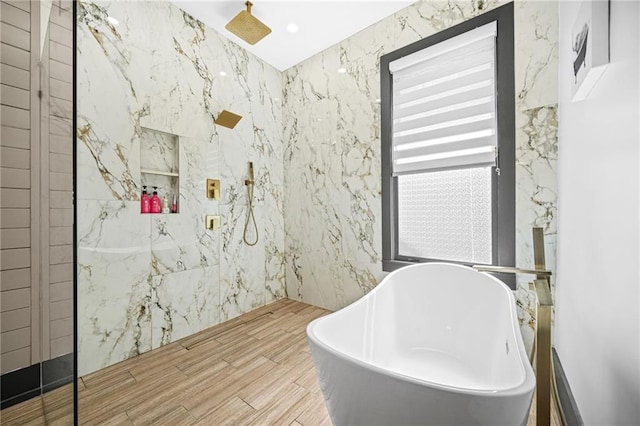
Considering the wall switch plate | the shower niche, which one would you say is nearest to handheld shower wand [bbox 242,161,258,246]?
the wall switch plate

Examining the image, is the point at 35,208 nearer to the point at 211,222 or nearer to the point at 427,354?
the point at 211,222

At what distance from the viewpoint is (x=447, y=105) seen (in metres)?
1.97

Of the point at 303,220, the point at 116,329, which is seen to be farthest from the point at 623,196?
the point at 116,329

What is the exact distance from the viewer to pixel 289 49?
2.65 metres

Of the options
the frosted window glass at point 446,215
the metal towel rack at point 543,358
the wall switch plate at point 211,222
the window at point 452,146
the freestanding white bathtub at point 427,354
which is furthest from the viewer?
the wall switch plate at point 211,222

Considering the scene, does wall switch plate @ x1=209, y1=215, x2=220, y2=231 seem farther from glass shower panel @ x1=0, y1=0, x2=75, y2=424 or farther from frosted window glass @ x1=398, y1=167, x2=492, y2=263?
frosted window glass @ x1=398, y1=167, x2=492, y2=263

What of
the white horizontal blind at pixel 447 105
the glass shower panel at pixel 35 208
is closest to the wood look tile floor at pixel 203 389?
the glass shower panel at pixel 35 208

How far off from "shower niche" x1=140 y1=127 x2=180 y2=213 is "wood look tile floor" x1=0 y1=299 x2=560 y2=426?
112 cm

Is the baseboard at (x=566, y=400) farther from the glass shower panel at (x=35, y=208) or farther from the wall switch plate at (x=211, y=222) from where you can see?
the wall switch plate at (x=211, y=222)

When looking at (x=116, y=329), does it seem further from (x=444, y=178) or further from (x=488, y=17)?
(x=488, y=17)

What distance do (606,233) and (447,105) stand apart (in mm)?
1399

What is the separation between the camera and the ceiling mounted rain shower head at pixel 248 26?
2.04 m

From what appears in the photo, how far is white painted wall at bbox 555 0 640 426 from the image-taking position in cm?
69

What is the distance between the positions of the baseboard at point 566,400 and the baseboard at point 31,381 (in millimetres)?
2182
